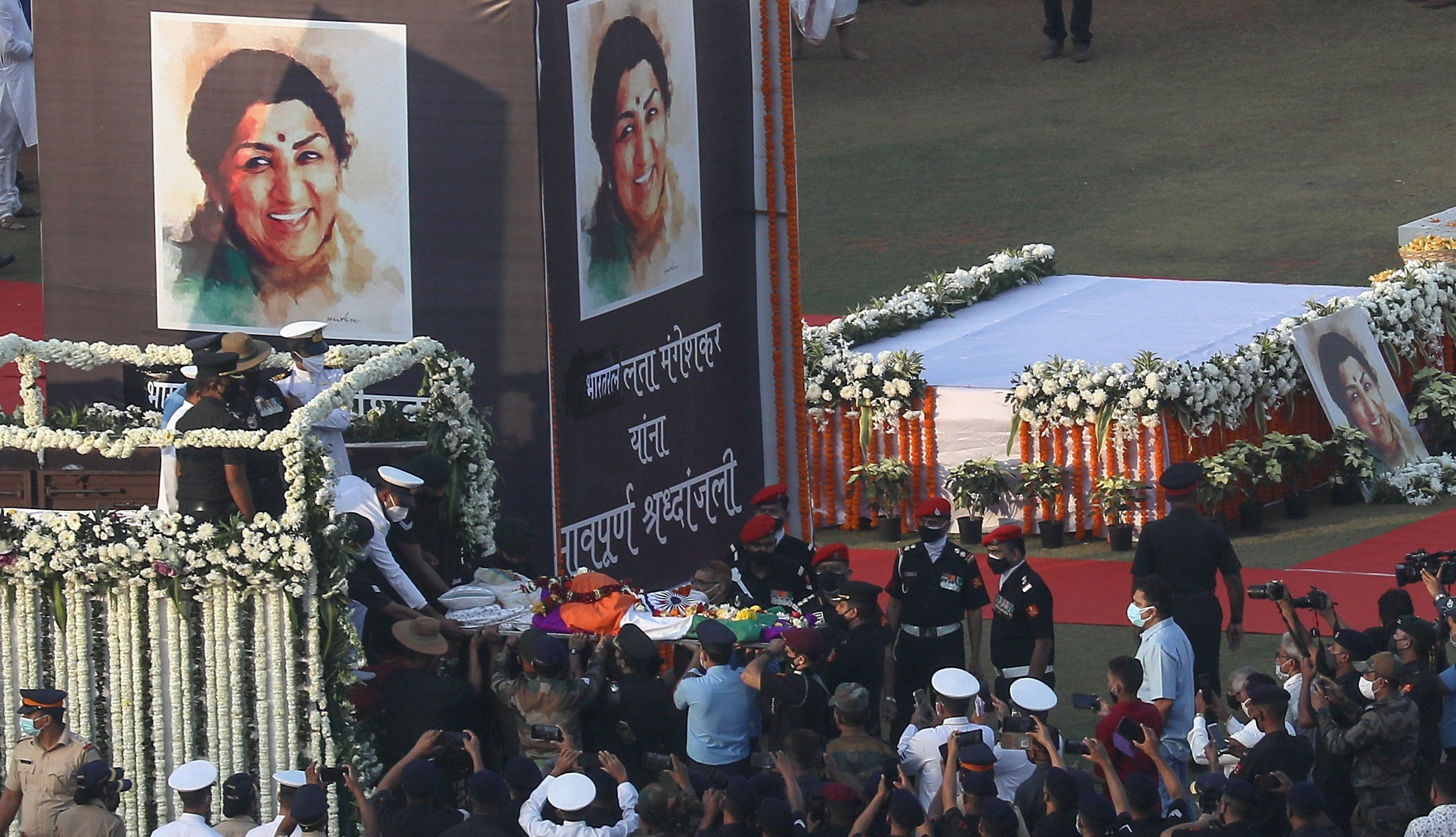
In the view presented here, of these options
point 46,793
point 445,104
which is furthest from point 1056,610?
point 46,793

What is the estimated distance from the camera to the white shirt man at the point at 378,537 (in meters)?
10.5

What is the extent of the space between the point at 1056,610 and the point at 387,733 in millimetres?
5158

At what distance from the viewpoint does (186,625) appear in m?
9.77

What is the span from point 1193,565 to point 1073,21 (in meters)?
18.9

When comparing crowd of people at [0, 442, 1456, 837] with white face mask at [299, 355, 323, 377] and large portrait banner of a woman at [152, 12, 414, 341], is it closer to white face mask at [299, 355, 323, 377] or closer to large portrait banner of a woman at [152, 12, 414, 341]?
white face mask at [299, 355, 323, 377]

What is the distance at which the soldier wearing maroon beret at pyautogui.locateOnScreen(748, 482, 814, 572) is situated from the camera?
11.6 metres

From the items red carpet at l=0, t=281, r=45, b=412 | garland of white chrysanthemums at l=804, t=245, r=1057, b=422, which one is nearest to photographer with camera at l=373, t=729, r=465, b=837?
garland of white chrysanthemums at l=804, t=245, r=1057, b=422

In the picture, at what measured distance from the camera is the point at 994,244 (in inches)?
900

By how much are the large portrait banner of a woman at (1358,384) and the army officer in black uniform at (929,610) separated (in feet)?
18.9

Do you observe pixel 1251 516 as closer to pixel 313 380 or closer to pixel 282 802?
pixel 313 380

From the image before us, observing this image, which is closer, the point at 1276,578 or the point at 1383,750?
the point at 1383,750

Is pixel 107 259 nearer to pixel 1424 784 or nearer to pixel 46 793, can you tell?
pixel 46 793

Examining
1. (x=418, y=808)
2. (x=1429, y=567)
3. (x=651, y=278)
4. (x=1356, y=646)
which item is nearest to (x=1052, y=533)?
(x=651, y=278)

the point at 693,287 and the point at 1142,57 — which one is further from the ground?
the point at 1142,57
